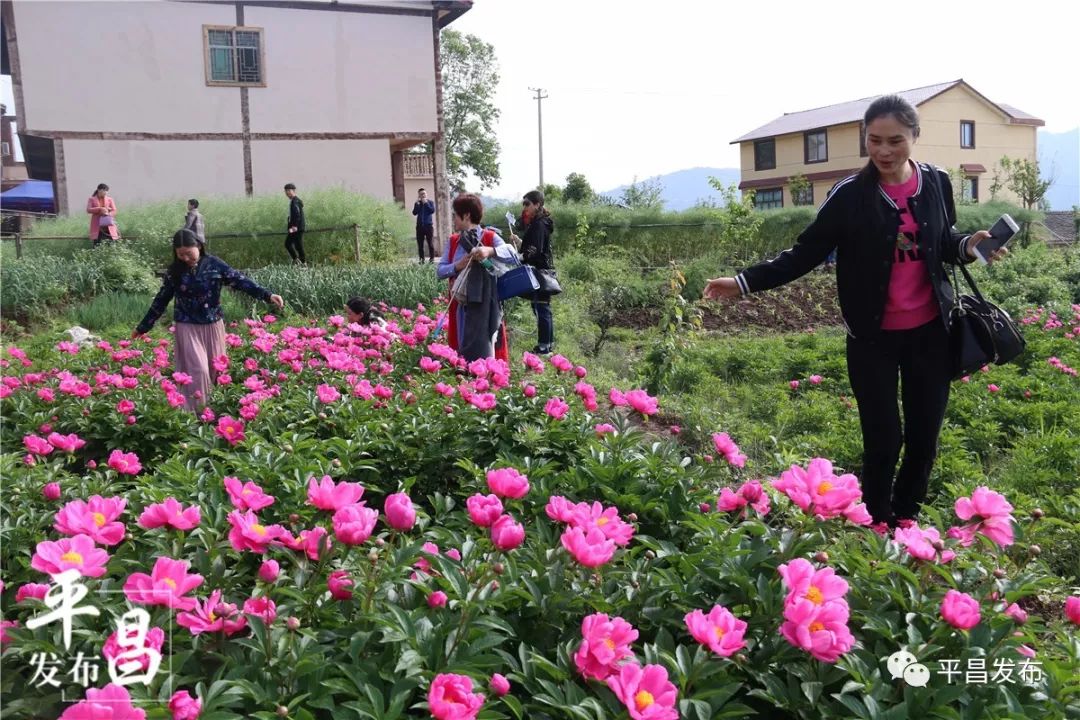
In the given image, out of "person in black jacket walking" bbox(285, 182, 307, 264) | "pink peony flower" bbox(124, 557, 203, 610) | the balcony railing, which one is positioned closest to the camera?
"pink peony flower" bbox(124, 557, 203, 610)

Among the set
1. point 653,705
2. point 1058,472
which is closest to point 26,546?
point 653,705

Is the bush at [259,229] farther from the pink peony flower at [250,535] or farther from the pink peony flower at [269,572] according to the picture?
the pink peony flower at [269,572]

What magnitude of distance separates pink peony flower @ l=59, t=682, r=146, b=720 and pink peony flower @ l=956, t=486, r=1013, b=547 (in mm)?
1621

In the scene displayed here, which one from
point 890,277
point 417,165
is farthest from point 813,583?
point 417,165

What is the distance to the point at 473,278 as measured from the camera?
229 inches

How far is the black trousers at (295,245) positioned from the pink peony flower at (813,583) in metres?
13.7

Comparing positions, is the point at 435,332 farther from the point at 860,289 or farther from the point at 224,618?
the point at 224,618

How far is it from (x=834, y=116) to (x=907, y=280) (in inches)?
1718

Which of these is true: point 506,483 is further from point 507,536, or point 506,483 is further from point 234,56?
point 234,56

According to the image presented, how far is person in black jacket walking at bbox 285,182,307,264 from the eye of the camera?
47.7 ft

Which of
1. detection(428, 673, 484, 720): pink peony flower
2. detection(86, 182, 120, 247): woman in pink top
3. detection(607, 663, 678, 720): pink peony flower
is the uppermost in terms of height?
detection(86, 182, 120, 247): woman in pink top

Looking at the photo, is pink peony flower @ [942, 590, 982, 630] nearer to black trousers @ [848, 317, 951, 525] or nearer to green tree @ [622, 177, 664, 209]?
black trousers @ [848, 317, 951, 525]

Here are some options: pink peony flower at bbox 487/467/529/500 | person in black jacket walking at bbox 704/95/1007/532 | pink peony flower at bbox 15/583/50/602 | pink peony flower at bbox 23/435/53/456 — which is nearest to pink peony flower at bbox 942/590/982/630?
pink peony flower at bbox 487/467/529/500

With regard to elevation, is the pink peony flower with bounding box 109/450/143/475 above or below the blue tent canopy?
below
